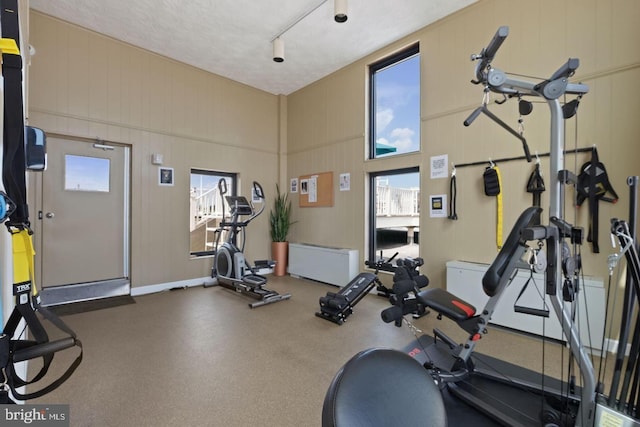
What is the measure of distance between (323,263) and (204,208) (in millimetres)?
2390

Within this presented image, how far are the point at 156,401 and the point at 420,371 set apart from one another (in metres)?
1.94

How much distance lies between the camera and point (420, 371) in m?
0.83

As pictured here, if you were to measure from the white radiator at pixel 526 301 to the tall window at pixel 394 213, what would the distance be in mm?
901

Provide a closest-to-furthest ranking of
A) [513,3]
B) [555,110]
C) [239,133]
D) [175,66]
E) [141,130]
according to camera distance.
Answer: [555,110] → [513,3] → [141,130] → [175,66] → [239,133]

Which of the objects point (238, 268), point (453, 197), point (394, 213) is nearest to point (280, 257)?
point (238, 268)

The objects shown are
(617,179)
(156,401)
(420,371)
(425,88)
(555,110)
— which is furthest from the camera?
(425,88)

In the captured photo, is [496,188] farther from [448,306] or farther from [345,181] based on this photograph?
[345,181]

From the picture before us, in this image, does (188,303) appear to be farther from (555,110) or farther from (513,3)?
(513,3)

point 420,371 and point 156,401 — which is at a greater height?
point 420,371

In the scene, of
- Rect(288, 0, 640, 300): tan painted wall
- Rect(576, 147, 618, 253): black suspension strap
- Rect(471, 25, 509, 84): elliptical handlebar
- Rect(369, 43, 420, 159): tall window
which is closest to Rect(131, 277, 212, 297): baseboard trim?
Rect(288, 0, 640, 300): tan painted wall

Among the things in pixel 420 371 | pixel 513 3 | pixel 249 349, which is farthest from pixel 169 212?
pixel 513 3

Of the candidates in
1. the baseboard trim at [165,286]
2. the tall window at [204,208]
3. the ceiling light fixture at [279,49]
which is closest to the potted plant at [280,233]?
the tall window at [204,208]

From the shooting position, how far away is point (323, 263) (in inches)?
197

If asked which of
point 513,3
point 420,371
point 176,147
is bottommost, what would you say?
point 420,371
